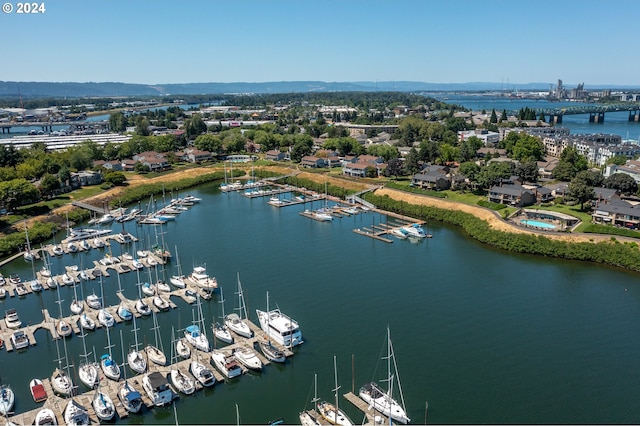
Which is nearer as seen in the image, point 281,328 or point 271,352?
point 271,352

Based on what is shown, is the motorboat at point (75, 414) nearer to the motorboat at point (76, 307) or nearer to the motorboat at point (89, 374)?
the motorboat at point (89, 374)

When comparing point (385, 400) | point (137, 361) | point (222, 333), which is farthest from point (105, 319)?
point (385, 400)

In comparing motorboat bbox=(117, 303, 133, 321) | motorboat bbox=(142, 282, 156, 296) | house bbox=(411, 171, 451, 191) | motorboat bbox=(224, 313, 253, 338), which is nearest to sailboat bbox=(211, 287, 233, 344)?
motorboat bbox=(224, 313, 253, 338)

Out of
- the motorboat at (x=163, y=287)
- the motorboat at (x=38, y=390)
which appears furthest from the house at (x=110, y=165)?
the motorboat at (x=38, y=390)

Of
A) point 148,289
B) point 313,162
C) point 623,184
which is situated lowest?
point 148,289

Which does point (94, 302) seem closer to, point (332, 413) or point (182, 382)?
point (182, 382)

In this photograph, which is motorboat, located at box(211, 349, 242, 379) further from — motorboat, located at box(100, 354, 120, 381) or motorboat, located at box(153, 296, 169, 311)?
motorboat, located at box(153, 296, 169, 311)

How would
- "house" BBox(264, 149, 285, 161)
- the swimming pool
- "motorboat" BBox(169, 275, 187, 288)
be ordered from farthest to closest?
1. "house" BBox(264, 149, 285, 161)
2. the swimming pool
3. "motorboat" BBox(169, 275, 187, 288)

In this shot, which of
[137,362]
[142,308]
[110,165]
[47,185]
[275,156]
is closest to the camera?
[137,362]
